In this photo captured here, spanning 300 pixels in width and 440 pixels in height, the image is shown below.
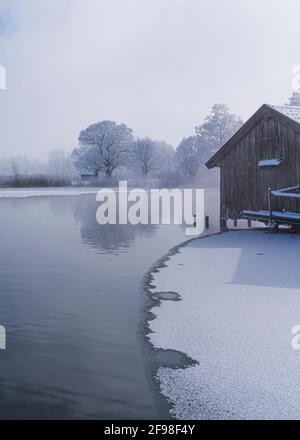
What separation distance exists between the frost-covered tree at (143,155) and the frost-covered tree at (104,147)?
4.66 meters

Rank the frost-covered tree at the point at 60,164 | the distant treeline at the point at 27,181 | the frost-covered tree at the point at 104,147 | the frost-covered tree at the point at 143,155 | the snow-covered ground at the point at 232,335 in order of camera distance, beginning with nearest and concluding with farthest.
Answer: the snow-covered ground at the point at 232,335
the distant treeline at the point at 27,181
the frost-covered tree at the point at 104,147
the frost-covered tree at the point at 143,155
the frost-covered tree at the point at 60,164

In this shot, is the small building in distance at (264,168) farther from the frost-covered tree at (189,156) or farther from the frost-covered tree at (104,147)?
the frost-covered tree at (104,147)

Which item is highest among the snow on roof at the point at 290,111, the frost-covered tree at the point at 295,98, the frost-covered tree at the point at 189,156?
the frost-covered tree at the point at 295,98

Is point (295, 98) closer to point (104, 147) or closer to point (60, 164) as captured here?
point (104, 147)

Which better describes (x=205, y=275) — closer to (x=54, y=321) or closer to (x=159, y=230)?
(x=54, y=321)

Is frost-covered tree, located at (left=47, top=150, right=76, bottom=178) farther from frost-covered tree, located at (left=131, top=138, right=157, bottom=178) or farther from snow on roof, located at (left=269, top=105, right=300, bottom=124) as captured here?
snow on roof, located at (left=269, top=105, right=300, bottom=124)

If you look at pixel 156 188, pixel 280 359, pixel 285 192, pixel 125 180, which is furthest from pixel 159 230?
pixel 125 180

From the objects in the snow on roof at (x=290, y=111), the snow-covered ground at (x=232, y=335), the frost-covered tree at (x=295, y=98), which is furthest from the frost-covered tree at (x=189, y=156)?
the snow-covered ground at (x=232, y=335)

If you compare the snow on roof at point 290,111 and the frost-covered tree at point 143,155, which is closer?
the snow on roof at point 290,111

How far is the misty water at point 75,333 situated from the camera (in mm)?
5109

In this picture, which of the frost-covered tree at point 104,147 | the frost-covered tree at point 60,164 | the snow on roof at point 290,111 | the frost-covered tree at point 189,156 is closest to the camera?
the snow on roof at point 290,111

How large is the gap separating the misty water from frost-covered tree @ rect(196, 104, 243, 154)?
70.2 m

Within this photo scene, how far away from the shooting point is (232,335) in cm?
691

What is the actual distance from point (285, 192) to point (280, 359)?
48.0ft
